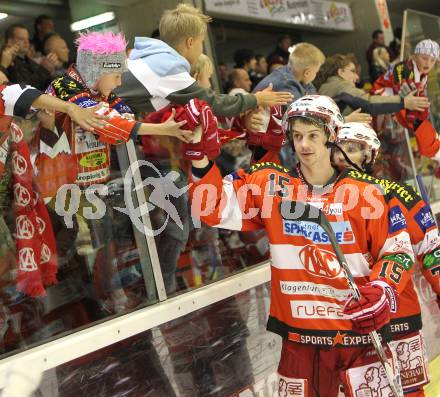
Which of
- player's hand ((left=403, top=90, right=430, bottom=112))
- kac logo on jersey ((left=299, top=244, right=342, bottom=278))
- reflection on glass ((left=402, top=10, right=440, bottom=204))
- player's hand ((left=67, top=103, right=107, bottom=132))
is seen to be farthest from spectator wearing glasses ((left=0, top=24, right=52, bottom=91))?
reflection on glass ((left=402, top=10, right=440, bottom=204))

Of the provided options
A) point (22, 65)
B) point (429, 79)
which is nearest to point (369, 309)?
point (22, 65)

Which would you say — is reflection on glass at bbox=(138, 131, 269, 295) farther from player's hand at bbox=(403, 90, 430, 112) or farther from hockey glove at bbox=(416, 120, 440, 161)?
hockey glove at bbox=(416, 120, 440, 161)

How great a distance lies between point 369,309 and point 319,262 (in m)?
0.28

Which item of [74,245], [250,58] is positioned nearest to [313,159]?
[74,245]

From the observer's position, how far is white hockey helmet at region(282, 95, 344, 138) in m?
2.26

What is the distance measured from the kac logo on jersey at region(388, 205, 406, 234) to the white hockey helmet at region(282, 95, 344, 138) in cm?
33

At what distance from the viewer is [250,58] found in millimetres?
5184

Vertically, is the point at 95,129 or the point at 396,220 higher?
the point at 95,129

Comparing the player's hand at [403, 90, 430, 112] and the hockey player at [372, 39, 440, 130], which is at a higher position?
the hockey player at [372, 39, 440, 130]

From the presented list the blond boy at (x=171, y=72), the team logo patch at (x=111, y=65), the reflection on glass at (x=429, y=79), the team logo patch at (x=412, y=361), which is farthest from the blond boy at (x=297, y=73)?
the reflection on glass at (x=429, y=79)

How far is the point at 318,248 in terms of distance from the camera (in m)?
2.22

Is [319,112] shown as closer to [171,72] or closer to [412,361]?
[171,72]

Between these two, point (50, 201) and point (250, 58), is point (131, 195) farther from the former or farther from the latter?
point (250, 58)

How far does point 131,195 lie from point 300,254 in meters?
0.67
